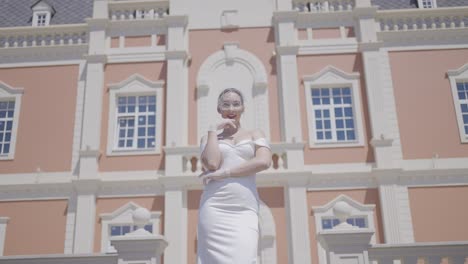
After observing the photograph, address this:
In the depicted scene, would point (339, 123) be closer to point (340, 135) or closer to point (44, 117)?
point (340, 135)

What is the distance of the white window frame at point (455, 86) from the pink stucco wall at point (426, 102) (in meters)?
0.09

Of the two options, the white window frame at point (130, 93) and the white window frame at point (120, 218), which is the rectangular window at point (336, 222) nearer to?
the white window frame at point (120, 218)

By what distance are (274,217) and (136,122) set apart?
4.85 metres

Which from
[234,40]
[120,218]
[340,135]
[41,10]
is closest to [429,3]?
[340,135]

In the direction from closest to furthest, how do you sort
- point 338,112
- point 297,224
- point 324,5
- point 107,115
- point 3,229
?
point 297,224
point 3,229
point 338,112
point 107,115
point 324,5

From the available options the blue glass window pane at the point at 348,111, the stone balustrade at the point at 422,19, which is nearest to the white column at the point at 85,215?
the blue glass window pane at the point at 348,111

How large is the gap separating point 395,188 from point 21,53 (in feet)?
38.4

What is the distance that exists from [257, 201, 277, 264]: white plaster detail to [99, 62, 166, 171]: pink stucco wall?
3.19 metres

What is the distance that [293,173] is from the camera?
44.4 ft

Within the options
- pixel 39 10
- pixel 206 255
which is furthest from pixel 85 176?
pixel 206 255

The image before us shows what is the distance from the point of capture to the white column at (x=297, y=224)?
42.1 ft

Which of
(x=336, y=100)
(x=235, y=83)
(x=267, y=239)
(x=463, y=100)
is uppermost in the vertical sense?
(x=235, y=83)

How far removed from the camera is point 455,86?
581 inches

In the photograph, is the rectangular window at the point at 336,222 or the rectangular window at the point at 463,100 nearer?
the rectangular window at the point at 336,222
